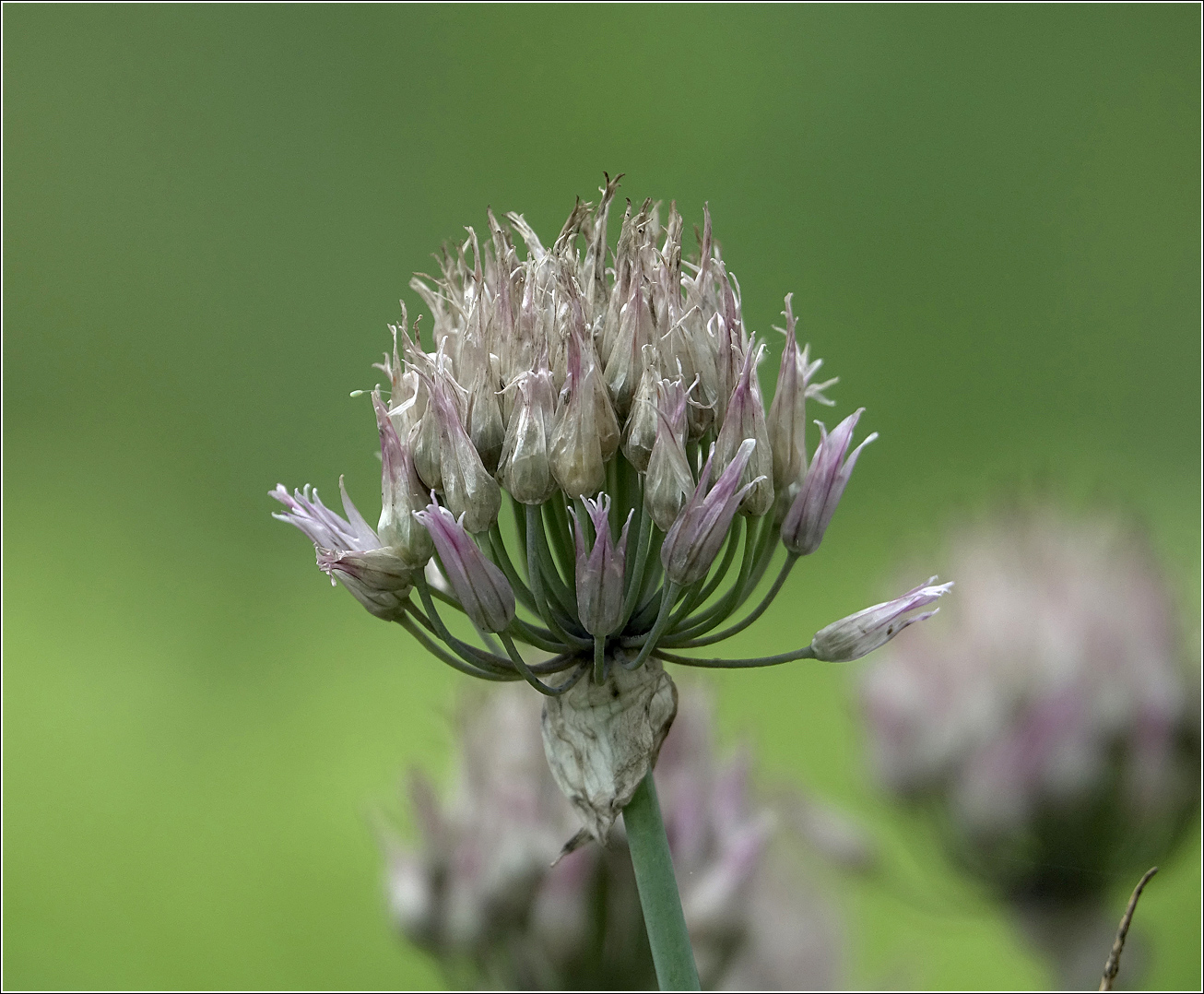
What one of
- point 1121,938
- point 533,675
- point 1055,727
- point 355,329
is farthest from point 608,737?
point 355,329

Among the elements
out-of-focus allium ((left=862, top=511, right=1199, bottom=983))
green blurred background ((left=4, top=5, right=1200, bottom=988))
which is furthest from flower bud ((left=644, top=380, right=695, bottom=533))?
green blurred background ((left=4, top=5, right=1200, bottom=988))

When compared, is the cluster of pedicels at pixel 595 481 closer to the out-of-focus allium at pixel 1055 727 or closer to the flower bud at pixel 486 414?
the flower bud at pixel 486 414

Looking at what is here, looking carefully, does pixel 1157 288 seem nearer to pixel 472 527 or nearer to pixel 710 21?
pixel 710 21

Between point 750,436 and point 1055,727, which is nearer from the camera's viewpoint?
point 750,436

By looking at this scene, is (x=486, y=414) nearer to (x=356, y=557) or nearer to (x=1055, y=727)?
(x=356, y=557)

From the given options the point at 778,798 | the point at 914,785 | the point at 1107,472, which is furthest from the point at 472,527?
the point at 1107,472

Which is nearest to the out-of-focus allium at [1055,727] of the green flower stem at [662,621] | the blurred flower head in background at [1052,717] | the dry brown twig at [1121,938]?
the blurred flower head in background at [1052,717]
